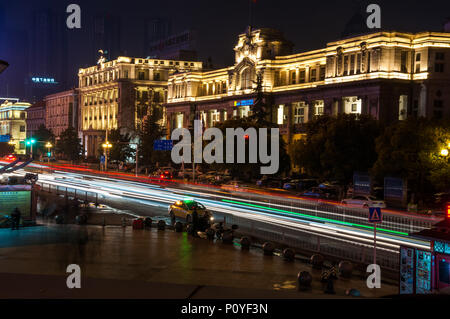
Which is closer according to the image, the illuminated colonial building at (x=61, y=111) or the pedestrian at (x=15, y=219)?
the pedestrian at (x=15, y=219)

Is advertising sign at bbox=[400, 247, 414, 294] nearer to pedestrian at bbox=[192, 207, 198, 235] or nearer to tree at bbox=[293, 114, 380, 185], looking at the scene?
pedestrian at bbox=[192, 207, 198, 235]

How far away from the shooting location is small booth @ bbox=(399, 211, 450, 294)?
1203 centimetres

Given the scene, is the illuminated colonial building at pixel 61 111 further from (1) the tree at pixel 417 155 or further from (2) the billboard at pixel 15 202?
(2) the billboard at pixel 15 202

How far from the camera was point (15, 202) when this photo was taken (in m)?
26.6

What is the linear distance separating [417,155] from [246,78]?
4533 centimetres

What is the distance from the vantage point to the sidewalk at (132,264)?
10539 millimetres

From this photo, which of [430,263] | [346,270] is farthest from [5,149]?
[430,263]

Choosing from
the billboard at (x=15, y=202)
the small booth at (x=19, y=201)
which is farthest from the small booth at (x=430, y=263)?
the billboard at (x=15, y=202)

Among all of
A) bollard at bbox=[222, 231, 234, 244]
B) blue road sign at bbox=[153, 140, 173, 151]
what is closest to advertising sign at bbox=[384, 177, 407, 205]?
bollard at bbox=[222, 231, 234, 244]

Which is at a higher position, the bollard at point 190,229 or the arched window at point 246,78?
the arched window at point 246,78

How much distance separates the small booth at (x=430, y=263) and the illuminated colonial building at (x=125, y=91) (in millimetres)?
91477

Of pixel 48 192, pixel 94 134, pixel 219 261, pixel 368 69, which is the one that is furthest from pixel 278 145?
pixel 94 134
